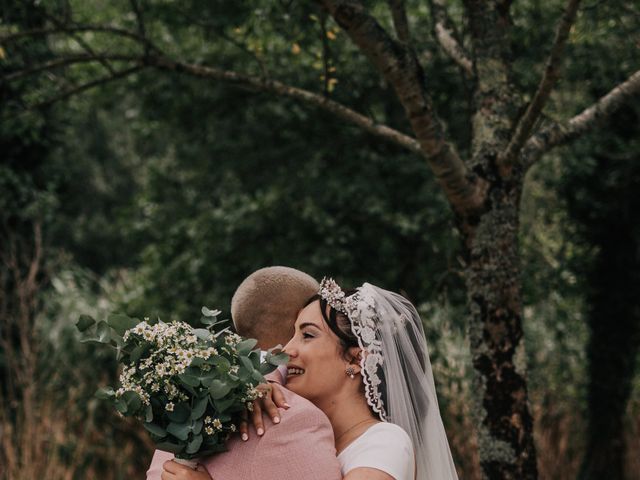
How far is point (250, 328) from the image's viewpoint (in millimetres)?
2869

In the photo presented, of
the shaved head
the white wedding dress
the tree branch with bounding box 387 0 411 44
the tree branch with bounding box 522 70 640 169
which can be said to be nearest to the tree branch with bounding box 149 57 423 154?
the tree branch with bounding box 387 0 411 44

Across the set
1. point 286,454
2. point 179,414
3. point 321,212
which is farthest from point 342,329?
point 321,212

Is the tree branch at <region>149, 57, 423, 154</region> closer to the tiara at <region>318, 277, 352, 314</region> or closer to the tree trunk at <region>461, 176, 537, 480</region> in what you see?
the tree trunk at <region>461, 176, 537, 480</region>

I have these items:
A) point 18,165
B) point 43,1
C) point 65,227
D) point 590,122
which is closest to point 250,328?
point 590,122

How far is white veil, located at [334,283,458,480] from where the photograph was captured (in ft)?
8.06

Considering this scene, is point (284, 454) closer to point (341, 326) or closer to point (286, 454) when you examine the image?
point (286, 454)

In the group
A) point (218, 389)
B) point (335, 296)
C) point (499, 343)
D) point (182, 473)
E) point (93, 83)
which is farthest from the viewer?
point (93, 83)

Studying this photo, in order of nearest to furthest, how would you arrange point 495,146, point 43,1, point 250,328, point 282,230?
1. point 250,328
2. point 495,146
3. point 43,1
4. point 282,230

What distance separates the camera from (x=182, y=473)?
83.2 inches

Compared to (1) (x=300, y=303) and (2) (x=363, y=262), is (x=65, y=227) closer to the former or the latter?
(2) (x=363, y=262)

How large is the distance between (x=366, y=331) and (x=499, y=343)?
44.8 inches

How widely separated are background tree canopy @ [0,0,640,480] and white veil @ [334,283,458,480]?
2898 mm

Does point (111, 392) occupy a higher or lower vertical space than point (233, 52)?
lower

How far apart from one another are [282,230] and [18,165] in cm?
284
